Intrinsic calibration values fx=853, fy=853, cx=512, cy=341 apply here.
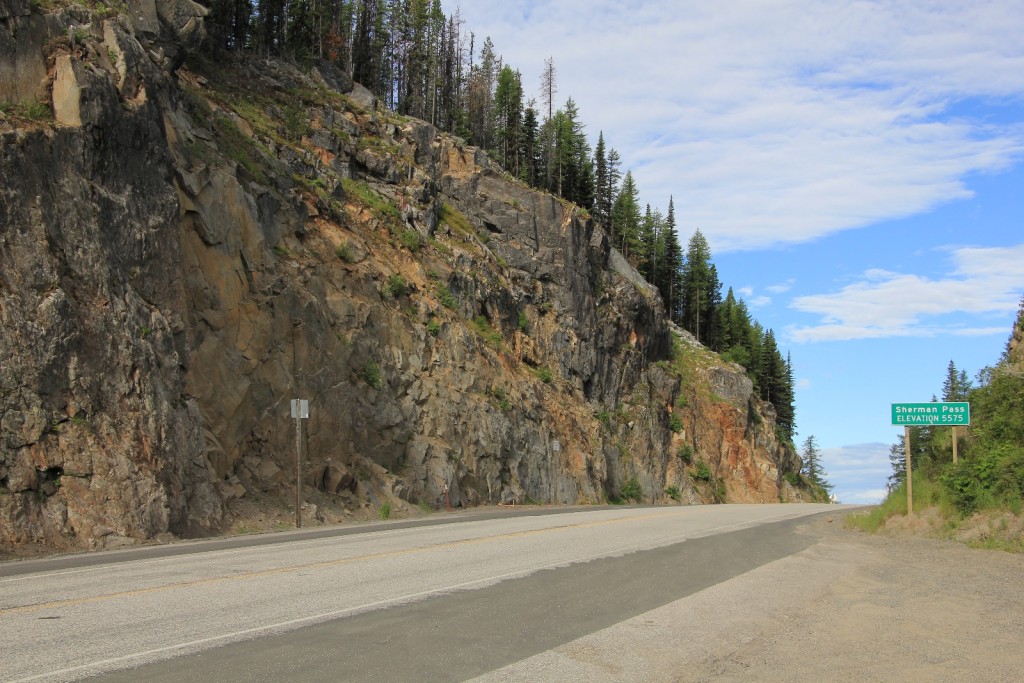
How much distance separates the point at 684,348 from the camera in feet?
237

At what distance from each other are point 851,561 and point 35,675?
45.0 feet

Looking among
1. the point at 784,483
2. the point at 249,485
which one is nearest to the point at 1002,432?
the point at 249,485

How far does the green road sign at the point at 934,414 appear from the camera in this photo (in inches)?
795

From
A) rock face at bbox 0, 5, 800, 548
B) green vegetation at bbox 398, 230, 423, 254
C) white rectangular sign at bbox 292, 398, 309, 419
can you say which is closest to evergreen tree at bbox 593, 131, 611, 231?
rock face at bbox 0, 5, 800, 548

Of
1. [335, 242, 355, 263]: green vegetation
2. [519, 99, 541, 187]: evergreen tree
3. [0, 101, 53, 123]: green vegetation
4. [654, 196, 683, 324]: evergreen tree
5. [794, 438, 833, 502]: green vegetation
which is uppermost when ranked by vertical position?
[519, 99, 541, 187]: evergreen tree

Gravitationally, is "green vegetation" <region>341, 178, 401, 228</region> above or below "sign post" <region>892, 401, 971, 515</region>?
above

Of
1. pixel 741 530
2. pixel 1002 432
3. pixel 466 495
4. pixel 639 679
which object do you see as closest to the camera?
pixel 639 679

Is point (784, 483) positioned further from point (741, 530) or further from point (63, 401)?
point (63, 401)

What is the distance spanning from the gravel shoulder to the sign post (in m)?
6.21

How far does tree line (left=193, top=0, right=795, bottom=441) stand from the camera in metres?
59.0

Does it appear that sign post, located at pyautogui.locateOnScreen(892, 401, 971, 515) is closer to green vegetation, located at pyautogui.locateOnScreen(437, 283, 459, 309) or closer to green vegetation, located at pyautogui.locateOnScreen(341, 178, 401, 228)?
green vegetation, located at pyautogui.locateOnScreen(437, 283, 459, 309)

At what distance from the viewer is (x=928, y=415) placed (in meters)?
20.6

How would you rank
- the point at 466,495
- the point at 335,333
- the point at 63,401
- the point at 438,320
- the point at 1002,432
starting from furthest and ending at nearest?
1. the point at 438,320
2. the point at 466,495
3. the point at 335,333
4. the point at 1002,432
5. the point at 63,401

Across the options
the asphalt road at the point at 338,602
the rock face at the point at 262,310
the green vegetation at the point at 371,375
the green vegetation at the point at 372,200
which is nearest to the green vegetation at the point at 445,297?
the rock face at the point at 262,310
